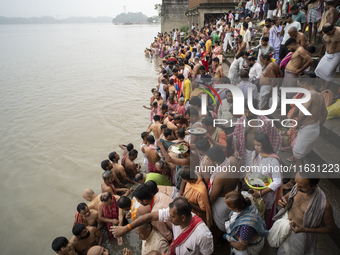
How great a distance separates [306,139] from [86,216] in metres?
3.70

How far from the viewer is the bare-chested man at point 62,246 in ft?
9.59

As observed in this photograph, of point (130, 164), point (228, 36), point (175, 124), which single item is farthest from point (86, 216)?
point (228, 36)

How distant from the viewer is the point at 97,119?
935 cm

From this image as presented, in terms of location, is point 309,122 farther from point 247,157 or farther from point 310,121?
point 247,157

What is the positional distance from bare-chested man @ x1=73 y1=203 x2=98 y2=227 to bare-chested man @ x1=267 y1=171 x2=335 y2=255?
2723mm

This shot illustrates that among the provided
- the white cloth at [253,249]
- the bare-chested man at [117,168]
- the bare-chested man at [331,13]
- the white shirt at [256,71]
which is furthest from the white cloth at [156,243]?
the bare-chested man at [331,13]

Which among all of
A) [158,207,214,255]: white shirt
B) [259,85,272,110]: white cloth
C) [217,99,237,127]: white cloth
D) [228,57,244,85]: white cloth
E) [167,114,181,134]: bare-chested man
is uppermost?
[228,57,244,85]: white cloth

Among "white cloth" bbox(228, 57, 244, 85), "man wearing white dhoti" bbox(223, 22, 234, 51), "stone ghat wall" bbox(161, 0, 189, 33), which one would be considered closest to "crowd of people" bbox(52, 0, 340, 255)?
"white cloth" bbox(228, 57, 244, 85)

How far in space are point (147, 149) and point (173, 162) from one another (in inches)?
54.8

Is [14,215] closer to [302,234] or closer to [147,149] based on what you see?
[147,149]

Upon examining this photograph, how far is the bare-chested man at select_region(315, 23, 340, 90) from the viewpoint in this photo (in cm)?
436

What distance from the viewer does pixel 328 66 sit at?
4566 millimetres

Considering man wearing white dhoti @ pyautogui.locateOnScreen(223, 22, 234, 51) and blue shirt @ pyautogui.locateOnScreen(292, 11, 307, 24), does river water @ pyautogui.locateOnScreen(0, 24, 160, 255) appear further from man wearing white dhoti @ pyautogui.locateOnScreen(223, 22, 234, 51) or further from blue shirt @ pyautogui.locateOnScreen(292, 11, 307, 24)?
blue shirt @ pyautogui.locateOnScreen(292, 11, 307, 24)

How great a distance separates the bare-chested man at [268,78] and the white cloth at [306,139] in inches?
70.5
